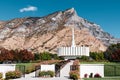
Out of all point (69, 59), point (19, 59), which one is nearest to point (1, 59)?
point (19, 59)

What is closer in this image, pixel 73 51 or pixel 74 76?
pixel 74 76

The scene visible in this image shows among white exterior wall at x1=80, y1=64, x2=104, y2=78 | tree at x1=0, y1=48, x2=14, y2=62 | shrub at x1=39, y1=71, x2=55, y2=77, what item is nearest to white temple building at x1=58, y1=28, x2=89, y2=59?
white exterior wall at x1=80, y1=64, x2=104, y2=78

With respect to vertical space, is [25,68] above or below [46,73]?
above

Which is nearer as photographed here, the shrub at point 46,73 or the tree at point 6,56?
the shrub at point 46,73

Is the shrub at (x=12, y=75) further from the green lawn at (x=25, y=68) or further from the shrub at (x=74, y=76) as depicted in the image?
the green lawn at (x=25, y=68)

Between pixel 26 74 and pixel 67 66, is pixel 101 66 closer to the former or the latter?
pixel 67 66

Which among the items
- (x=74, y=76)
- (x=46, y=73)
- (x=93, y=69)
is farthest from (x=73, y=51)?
(x=74, y=76)

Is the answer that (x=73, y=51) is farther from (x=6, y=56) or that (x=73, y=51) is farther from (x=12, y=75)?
(x=6, y=56)

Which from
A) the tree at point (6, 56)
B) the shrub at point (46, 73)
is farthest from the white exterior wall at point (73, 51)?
the tree at point (6, 56)

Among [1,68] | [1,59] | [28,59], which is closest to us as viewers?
[1,68]

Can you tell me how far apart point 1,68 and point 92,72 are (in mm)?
9729

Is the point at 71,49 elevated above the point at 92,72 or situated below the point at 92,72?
above

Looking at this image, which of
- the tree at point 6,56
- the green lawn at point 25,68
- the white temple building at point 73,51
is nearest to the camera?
the white temple building at point 73,51

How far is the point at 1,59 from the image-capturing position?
112 meters
